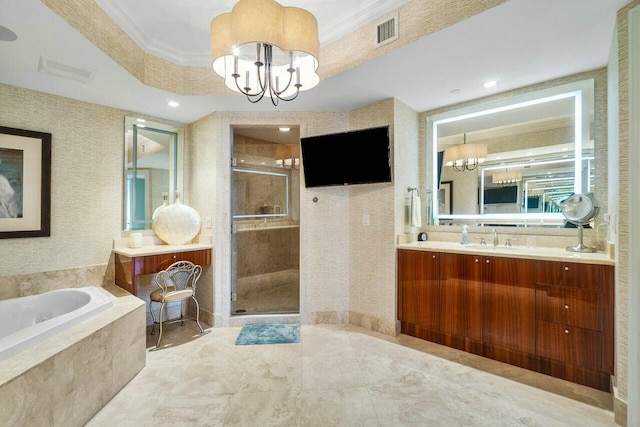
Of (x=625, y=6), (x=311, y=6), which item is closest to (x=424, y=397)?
(x=625, y=6)

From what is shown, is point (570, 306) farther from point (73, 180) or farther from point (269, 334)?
point (73, 180)

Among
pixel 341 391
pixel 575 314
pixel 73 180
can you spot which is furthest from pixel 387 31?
pixel 73 180

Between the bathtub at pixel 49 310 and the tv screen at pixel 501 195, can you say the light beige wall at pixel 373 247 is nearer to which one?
the tv screen at pixel 501 195

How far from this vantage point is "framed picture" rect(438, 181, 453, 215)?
127 inches

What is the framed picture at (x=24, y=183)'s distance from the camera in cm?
251

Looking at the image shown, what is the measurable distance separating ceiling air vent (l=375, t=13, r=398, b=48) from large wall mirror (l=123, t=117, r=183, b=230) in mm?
2646

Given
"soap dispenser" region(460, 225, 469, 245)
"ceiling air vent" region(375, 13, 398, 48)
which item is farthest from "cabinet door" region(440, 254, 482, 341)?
"ceiling air vent" region(375, 13, 398, 48)

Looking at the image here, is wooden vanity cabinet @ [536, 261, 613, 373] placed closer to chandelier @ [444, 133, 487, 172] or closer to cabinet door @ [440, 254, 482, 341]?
cabinet door @ [440, 254, 482, 341]

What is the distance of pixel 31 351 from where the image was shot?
5.18ft

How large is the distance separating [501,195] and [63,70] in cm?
405

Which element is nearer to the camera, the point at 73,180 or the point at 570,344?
the point at 570,344

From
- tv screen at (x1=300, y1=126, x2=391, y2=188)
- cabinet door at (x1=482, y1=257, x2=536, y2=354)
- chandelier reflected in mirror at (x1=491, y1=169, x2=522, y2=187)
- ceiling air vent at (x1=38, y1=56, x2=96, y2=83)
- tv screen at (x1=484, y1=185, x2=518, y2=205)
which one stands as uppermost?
ceiling air vent at (x1=38, y1=56, x2=96, y2=83)

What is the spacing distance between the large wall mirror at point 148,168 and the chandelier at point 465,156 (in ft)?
Result: 10.6

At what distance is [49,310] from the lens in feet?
8.25
